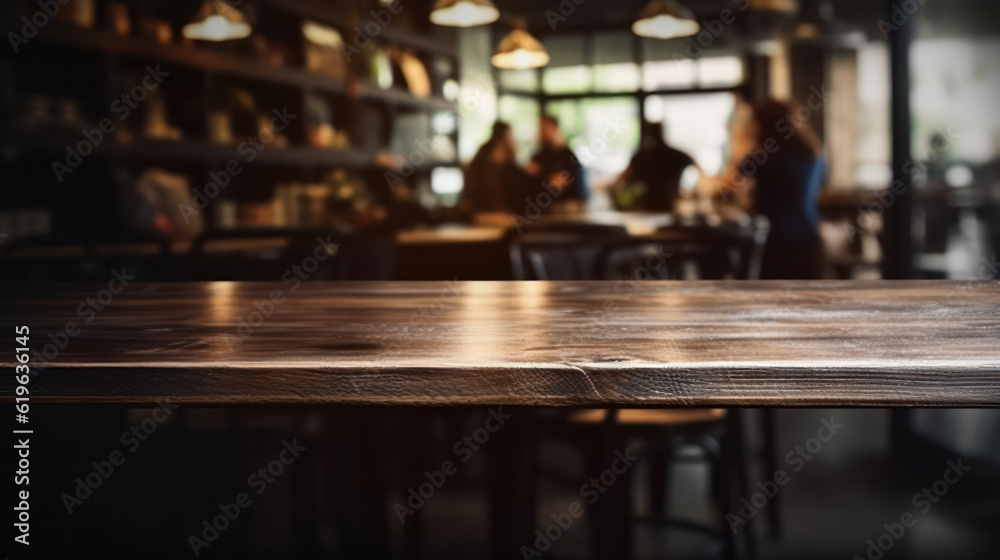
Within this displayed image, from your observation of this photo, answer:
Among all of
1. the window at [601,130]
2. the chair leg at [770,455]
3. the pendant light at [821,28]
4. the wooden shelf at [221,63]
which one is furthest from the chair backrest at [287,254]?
the pendant light at [821,28]

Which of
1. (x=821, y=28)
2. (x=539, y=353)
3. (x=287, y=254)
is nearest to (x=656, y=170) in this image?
(x=821, y=28)

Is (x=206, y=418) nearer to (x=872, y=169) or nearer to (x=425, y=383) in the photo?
(x=425, y=383)

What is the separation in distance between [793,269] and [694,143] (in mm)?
875

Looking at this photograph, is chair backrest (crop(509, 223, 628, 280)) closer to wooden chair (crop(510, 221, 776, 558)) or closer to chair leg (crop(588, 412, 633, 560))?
wooden chair (crop(510, 221, 776, 558))

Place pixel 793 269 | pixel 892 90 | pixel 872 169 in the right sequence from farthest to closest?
pixel 872 169
pixel 793 269
pixel 892 90

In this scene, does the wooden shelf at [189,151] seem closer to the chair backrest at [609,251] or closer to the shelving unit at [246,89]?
the shelving unit at [246,89]

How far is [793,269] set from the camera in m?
4.00

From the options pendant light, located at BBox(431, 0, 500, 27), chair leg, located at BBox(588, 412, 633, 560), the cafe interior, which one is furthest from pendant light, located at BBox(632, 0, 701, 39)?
chair leg, located at BBox(588, 412, 633, 560)

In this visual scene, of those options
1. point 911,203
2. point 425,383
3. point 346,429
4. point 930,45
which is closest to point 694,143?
point 911,203

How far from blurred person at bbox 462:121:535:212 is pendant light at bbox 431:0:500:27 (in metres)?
0.69

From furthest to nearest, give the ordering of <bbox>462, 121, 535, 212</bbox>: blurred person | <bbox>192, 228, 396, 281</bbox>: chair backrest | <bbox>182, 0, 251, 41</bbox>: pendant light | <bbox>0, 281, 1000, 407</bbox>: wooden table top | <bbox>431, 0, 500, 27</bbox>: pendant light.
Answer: <bbox>462, 121, 535, 212</bbox>: blurred person
<bbox>431, 0, 500, 27</bbox>: pendant light
<bbox>182, 0, 251, 41</bbox>: pendant light
<bbox>192, 228, 396, 281</bbox>: chair backrest
<bbox>0, 281, 1000, 407</bbox>: wooden table top

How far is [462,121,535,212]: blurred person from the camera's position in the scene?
4504mm

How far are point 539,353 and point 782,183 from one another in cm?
339

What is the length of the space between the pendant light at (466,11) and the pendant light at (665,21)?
0.82 metres
